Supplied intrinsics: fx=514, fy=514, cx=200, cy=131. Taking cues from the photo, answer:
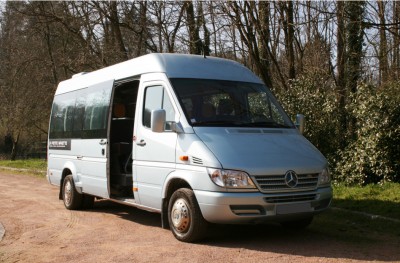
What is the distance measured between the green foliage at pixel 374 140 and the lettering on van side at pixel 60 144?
19.8ft

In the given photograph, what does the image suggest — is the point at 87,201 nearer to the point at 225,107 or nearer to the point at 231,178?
the point at 225,107

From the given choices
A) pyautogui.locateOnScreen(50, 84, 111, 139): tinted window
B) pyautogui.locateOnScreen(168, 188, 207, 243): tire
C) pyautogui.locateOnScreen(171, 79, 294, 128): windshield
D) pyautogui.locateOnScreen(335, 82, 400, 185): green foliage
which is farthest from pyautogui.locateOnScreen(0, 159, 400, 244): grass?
pyautogui.locateOnScreen(50, 84, 111, 139): tinted window

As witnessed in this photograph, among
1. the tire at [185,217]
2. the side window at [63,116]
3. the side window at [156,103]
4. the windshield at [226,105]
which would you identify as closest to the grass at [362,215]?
the windshield at [226,105]

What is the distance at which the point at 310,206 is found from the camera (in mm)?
6875

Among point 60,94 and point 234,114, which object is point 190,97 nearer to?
point 234,114

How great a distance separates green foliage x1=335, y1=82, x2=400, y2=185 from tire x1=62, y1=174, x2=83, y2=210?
5.83 metres

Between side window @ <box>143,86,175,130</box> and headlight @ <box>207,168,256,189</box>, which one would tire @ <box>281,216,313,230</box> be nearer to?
headlight @ <box>207,168,256,189</box>

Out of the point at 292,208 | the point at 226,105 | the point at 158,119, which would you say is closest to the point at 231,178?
the point at 292,208

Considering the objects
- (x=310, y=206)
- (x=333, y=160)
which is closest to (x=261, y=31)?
(x=333, y=160)

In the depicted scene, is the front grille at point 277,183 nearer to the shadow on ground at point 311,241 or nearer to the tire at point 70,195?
the shadow on ground at point 311,241

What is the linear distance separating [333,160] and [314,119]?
1.19m

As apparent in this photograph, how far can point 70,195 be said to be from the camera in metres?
10.4

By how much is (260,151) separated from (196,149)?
0.85 m

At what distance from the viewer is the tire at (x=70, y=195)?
1028cm
